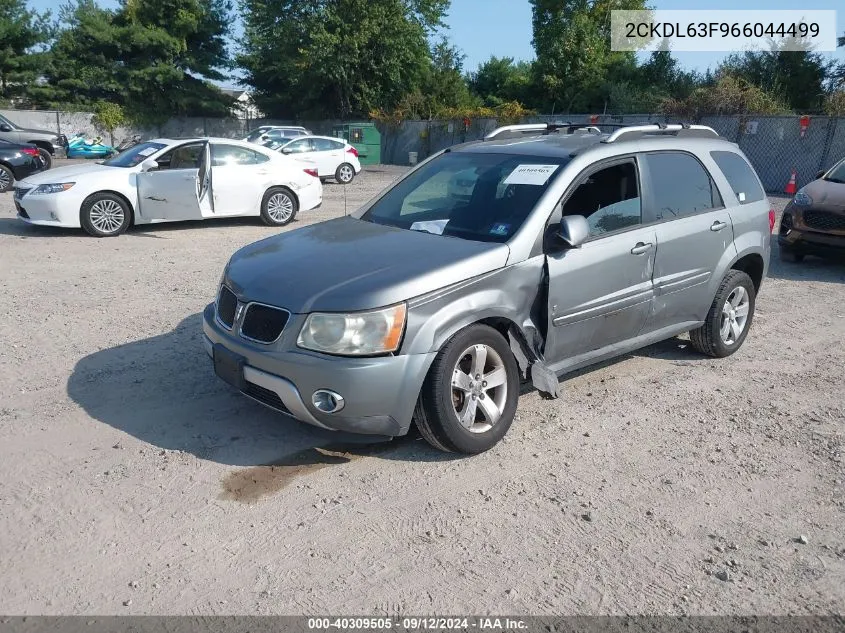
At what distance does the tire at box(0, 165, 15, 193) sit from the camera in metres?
16.8

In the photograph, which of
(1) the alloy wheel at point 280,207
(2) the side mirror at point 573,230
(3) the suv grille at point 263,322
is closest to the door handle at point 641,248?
(2) the side mirror at point 573,230

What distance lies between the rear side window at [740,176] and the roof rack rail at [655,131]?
0.23 m

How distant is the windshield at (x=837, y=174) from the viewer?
10.4 meters

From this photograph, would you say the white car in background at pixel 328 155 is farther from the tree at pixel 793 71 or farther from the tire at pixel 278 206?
the tree at pixel 793 71

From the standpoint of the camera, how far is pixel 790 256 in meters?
10.4

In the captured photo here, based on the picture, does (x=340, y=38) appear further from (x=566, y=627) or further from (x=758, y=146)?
(x=566, y=627)

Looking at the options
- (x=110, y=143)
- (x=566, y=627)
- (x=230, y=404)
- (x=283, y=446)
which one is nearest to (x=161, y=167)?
(x=230, y=404)

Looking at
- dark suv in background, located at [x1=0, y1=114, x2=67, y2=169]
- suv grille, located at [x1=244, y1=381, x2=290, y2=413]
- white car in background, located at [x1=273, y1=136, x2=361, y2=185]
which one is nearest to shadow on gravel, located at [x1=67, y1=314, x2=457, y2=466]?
suv grille, located at [x1=244, y1=381, x2=290, y2=413]

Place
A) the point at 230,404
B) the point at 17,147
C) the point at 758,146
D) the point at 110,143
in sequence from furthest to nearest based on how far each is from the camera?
the point at 110,143
the point at 758,146
the point at 17,147
the point at 230,404

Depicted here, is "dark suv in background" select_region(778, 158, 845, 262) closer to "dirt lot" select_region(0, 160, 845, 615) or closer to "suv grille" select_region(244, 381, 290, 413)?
"dirt lot" select_region(0, 160, 845, 615)

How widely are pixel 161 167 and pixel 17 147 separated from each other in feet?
25.9

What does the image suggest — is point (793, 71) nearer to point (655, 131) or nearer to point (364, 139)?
point (364, 139)

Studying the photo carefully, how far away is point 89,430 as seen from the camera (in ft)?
14.9

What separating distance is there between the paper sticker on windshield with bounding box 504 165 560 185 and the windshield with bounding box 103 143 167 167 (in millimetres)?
8063
